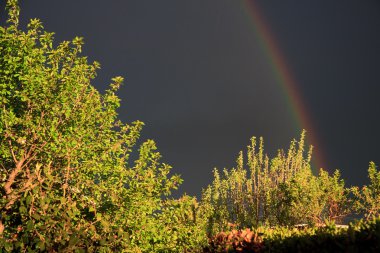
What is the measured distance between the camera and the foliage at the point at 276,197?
72.1ft

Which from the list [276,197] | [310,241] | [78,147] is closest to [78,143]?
[78,147]

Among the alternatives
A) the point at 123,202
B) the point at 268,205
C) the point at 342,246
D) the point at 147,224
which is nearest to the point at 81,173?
the point at 123,202

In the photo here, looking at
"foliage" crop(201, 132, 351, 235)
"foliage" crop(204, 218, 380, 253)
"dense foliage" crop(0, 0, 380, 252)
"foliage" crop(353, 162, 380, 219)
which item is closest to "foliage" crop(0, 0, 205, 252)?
"dense foliage" crop(0, 0, 380, 252)

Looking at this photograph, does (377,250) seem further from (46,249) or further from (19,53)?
(19,53)

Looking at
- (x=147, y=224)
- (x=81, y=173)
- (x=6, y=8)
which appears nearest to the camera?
(x=147, y=224)

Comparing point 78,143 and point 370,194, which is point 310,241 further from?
point 370,194

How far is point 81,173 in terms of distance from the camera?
9164 mm

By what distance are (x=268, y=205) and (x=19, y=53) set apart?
19.6 meters

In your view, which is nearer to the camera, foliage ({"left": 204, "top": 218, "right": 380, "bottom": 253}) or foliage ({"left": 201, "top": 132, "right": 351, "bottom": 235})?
foliage ({"left": 204, "top": 218, "right": 380, "bottom": 253})

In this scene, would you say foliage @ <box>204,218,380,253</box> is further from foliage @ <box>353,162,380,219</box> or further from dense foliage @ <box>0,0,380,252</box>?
foliage @ <box>353,162,380,219</box>

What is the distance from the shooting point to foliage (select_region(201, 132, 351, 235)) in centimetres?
2197

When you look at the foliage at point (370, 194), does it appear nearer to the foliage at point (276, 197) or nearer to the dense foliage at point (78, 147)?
the foliage at point (276, 197)

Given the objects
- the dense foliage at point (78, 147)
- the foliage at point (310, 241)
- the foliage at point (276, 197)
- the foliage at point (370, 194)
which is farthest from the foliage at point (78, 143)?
the foliage at point (370, 194)

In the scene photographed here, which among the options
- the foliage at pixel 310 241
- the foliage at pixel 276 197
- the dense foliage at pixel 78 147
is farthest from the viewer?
the foliage at pixel 276 197
